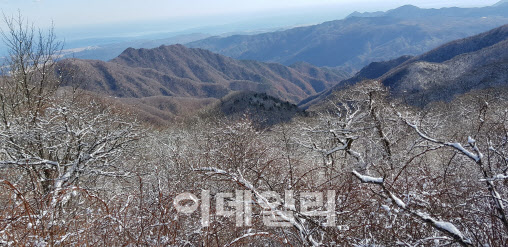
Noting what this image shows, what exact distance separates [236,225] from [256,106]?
2771 inches

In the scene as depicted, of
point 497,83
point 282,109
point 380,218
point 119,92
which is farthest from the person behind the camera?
point 119,92

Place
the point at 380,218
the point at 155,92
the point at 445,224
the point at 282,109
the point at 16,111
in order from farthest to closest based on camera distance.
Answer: the point at 155,92, the point at 282,109, the point at 16,111, the point at 380,218, the point at 445,224

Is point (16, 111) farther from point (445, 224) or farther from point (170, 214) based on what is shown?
point (445, 224)

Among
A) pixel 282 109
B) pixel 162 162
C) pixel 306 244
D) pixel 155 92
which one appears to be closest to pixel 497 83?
pixel 282 109

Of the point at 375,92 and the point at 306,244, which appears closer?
the point at 306,244

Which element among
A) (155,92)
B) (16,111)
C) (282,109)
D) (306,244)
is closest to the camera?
(306,244)

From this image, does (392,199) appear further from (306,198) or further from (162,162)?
(162,162)

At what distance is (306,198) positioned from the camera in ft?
12.9

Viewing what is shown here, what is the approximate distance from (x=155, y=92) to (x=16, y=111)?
7046 inches

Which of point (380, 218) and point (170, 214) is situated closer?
point (380, 218)

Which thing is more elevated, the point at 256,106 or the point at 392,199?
the point at 392,199

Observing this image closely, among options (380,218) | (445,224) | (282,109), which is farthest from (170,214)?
(282,109)

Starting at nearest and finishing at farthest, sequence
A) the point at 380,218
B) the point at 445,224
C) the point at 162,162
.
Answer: the point at 445,224 < the point at 380,218 < the point at 162,162

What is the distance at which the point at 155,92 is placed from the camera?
589 ft
